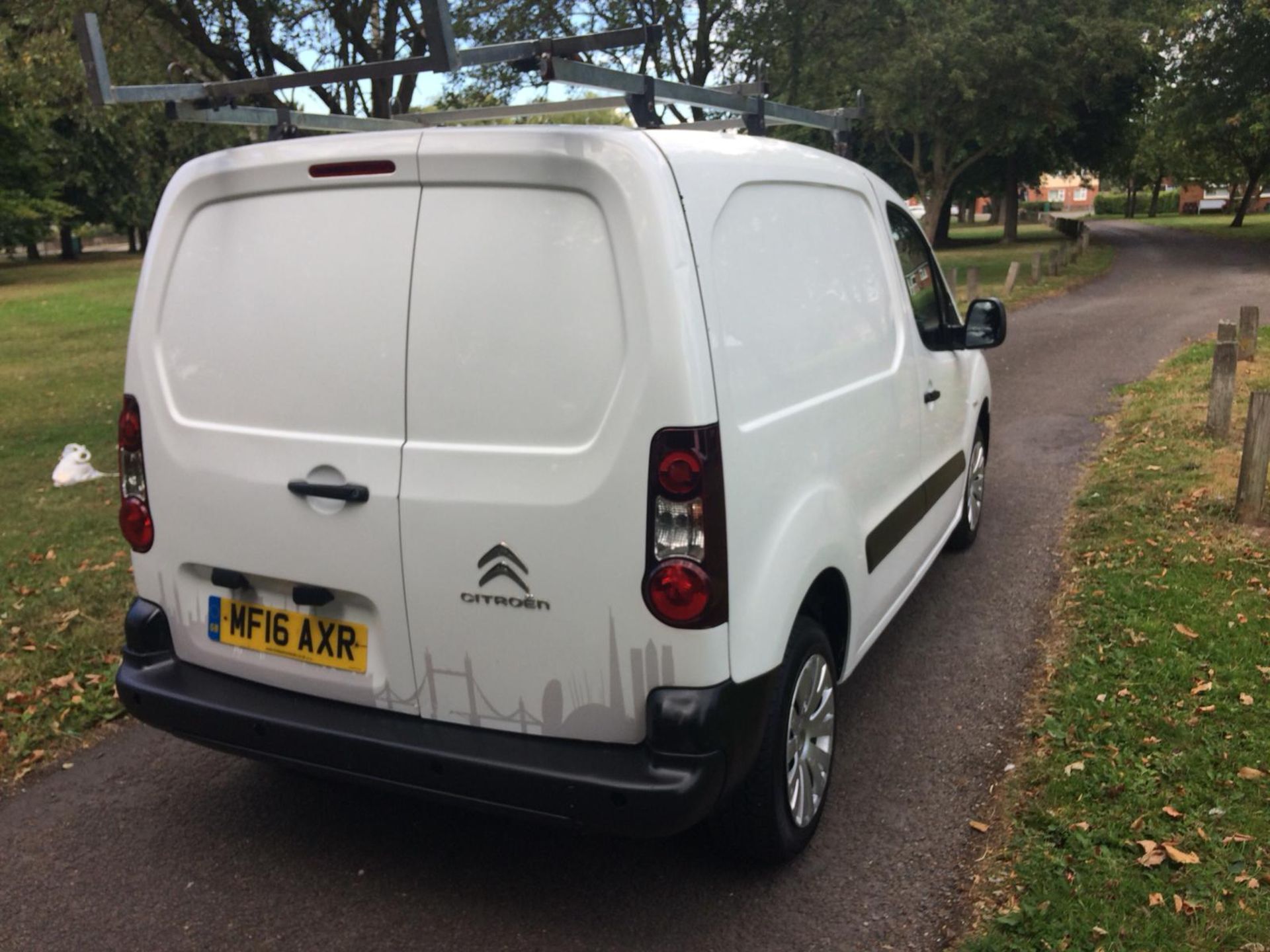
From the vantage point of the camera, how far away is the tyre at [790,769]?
3.02 m

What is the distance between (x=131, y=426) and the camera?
3.34 m

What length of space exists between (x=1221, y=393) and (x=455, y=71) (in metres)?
7.28

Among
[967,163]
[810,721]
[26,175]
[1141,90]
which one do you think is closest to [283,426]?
[810,721]

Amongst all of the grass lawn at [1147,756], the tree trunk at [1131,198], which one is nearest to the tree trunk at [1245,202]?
the tree trunk at [1131,198]

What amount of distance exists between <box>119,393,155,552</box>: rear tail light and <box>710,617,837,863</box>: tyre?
1944mm

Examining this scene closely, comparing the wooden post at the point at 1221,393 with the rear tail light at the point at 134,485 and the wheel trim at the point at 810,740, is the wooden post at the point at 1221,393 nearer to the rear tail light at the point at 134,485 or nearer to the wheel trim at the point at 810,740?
the wheel trim at the point at 810,740

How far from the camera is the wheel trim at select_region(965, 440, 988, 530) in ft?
19.5

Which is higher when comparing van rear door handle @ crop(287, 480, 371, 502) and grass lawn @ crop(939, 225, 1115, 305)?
van rear door handle @ crop(287, 480, 371, 502)

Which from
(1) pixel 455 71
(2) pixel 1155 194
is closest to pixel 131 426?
(1) pixel 455 71

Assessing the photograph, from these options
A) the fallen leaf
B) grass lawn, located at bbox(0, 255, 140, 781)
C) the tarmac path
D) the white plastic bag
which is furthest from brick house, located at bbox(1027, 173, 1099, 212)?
the fallen leaf

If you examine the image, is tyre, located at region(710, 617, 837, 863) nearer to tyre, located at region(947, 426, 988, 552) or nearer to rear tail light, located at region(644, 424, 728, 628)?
rear tail light, located at region(644, 424, 728, 628)

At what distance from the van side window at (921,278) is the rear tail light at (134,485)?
2.98 metres

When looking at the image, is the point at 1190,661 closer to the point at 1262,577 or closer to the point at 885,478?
the point at 1262,577

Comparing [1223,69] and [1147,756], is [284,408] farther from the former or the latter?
[1223,69]
